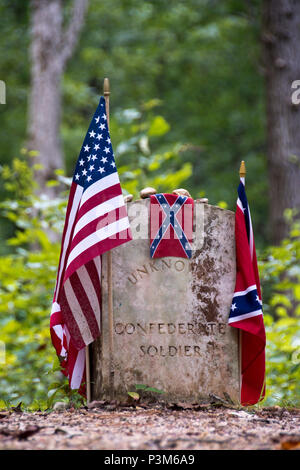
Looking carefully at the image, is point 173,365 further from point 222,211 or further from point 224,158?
point 224,158

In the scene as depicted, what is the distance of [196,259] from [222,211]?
0.46m

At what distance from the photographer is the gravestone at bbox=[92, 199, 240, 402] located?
5.15m

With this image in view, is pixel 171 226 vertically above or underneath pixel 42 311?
above

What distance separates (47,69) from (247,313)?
952 cm

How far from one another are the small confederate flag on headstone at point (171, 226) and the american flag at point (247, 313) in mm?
398

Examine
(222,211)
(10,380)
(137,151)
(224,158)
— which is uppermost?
(224,158)

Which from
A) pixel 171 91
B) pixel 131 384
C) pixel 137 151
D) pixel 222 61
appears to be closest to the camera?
pixel 131 384

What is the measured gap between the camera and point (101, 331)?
5199 millimetres

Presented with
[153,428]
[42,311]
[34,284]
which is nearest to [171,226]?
[153,428]

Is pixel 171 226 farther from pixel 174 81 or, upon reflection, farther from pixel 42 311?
pixel 174 81

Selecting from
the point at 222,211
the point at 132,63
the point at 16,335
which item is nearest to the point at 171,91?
the point at 132,63

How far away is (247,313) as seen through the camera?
520cm

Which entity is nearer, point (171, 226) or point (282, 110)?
point (171, 226)
